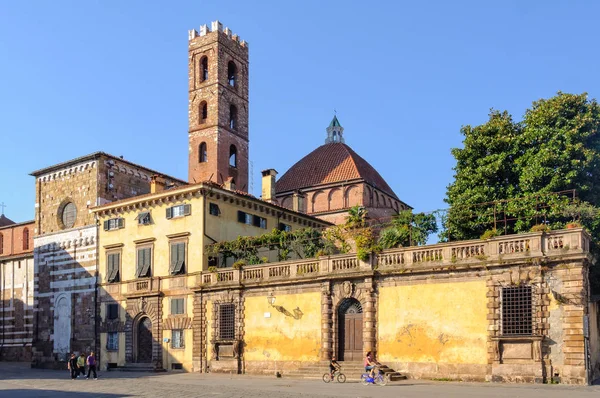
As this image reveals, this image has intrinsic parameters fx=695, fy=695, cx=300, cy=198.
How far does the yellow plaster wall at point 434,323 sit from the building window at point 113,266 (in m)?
19.8

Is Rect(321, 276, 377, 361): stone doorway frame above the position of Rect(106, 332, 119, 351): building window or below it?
above

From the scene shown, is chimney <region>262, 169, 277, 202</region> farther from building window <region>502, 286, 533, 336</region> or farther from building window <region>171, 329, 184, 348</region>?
building window <region>502, 286, 533, 336</region>

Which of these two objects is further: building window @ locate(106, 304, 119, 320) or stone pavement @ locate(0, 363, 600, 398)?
building window @ locate(106, 304, 119, 320)

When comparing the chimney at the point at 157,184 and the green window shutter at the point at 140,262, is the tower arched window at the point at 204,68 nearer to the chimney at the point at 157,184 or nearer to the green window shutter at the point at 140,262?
the chimney at the point at 157,184

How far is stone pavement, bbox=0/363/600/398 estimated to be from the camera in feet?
78.0

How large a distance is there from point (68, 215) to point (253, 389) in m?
27.7

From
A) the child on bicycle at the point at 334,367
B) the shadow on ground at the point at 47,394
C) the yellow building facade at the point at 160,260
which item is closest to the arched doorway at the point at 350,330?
the child on bicycle at the point at 334,367

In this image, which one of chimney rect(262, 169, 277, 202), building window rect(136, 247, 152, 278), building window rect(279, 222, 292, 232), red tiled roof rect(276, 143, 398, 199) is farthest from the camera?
red tiled roof rect(276, 143, 398, 199)

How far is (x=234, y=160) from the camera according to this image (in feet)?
208

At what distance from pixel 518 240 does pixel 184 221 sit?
66.8 ft

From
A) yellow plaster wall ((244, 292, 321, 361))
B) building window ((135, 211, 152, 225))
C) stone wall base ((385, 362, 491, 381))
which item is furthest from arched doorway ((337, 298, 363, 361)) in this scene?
building window ((135, 211, 152, 225))

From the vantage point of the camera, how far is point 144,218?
4325 centimetres

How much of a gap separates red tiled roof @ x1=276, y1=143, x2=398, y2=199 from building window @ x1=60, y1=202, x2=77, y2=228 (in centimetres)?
2525

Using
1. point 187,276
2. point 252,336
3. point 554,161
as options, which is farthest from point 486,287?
point 187,276
